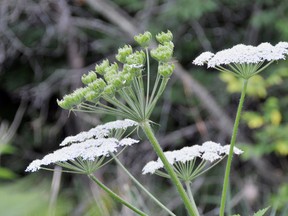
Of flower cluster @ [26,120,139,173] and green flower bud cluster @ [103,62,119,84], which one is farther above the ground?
green flower bud cluster @ [103,62,119,84]

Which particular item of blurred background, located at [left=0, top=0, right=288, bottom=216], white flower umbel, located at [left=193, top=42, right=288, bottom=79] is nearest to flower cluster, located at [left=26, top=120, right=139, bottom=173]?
white flower umbel, located at [left=193, top=42, right=288, bottom=79]

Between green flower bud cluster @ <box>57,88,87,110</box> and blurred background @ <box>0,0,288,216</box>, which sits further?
blurred background @ <box>0,0,288,216</box>

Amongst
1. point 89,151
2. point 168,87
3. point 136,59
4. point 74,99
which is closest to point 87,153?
point 89,151

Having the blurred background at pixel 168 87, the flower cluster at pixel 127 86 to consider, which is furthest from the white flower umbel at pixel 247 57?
the blurred background at pixel 168 87

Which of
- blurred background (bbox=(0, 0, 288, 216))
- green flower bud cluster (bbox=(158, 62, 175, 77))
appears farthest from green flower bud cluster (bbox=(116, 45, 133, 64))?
blurred background (bbox=(0, 0, 288, 216))

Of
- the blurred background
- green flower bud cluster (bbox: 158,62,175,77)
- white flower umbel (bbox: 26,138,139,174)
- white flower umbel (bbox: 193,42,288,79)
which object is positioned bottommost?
white flower umbel (bbox: 26,138,139,174)

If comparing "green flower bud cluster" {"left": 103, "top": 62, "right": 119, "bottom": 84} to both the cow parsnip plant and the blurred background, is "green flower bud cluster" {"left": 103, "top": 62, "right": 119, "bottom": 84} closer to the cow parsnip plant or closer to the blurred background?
the cow parsnip plant

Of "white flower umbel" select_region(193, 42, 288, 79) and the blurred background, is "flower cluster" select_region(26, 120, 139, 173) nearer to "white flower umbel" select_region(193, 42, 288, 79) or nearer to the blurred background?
"white flower umbel" select_region(193, 42, 288, 79)

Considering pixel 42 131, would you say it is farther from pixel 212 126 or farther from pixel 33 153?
pixel 212 126

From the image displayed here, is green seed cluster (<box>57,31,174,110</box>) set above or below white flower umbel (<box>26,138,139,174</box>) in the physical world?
above
